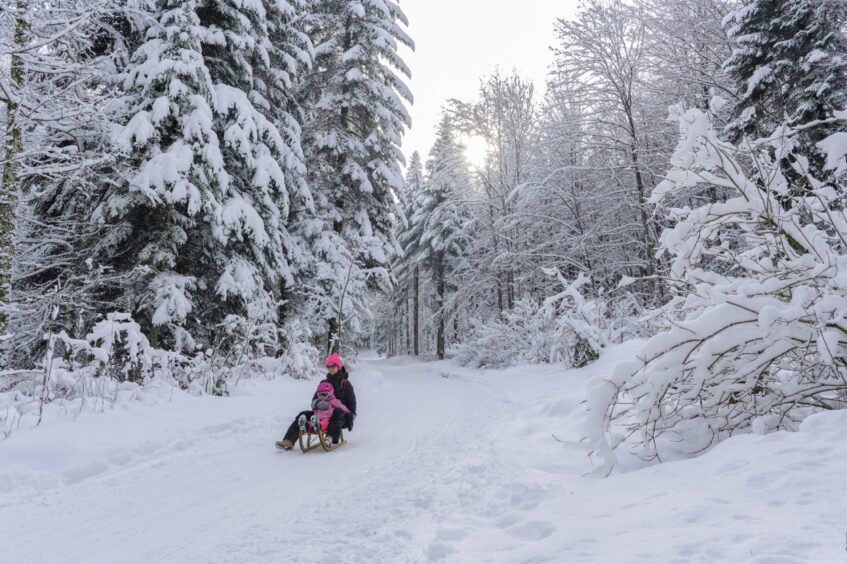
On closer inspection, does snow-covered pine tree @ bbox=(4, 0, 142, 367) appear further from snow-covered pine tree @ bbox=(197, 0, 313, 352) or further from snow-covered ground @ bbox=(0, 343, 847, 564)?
snow-covered ground @ bbox=(0, 343, 847, 564)

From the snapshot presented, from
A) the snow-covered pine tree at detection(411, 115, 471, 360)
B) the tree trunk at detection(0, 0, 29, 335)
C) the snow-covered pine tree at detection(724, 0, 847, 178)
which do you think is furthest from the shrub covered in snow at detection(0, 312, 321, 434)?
the snow-covered pine tree at detection(411, 115, 471, 360)

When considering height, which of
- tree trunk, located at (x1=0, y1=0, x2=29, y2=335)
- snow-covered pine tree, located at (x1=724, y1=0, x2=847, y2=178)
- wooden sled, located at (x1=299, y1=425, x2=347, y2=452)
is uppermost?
snow-covered pine tree, located at (x1=724, y1=0, x2=847, y2=178)

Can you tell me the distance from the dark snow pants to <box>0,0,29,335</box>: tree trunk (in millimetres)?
5145

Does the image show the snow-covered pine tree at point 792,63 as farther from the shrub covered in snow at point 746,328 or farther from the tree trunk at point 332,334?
the tree trunk at point 332,334

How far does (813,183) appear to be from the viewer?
10.6 feet

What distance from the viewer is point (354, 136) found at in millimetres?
17391

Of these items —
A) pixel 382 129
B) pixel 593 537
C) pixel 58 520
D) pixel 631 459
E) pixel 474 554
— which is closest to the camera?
pixel 593 537

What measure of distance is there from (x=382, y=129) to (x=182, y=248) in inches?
414

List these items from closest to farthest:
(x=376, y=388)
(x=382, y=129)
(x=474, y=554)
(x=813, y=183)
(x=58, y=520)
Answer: (x=474, y=554)
(x=813, y=183)
(x=58, y=520)
(x=376, y=388)
(x=382, y=129)

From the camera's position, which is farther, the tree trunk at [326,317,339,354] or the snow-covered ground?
the tree trunk at [326,317,339,354]

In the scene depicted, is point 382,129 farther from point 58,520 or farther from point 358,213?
point 58,520

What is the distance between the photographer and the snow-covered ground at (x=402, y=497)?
219 cm

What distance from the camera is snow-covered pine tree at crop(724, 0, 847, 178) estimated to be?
30.0 feet

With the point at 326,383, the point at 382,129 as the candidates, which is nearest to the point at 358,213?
the point at 382,129
